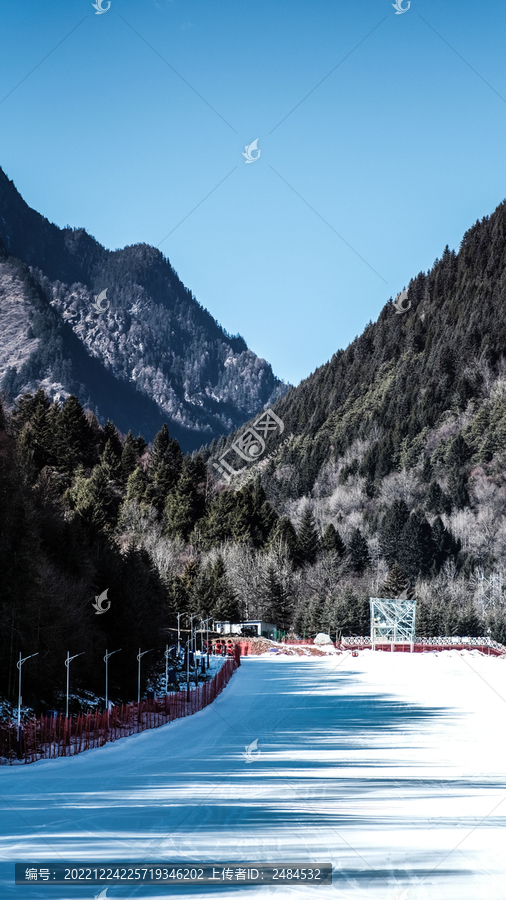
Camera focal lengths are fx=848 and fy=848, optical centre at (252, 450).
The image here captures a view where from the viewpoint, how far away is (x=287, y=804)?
604 inches

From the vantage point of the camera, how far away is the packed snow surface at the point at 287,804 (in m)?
11.0

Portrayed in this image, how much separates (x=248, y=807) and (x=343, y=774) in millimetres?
4459

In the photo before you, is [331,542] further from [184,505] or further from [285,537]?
[184,505]

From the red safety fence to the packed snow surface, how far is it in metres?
0.71

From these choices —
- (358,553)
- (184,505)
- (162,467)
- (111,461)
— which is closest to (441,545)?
(358,553)

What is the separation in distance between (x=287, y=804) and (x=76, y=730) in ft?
35.8

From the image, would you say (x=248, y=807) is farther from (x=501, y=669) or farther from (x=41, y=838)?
(x=501, y=669)

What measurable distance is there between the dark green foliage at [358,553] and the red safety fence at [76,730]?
95.9 metres

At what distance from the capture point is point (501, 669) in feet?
201

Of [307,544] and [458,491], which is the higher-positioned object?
[458,491]

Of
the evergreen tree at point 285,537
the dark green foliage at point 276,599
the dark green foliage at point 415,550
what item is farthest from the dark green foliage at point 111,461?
the dark green foliage at point 415,550

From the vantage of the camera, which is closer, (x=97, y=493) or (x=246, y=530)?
(x=97, y=493)

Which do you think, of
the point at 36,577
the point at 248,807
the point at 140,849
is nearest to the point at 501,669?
the point at 36,577

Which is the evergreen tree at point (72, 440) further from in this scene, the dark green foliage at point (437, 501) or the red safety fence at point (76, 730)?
the red safety fence at point (76, 730)
